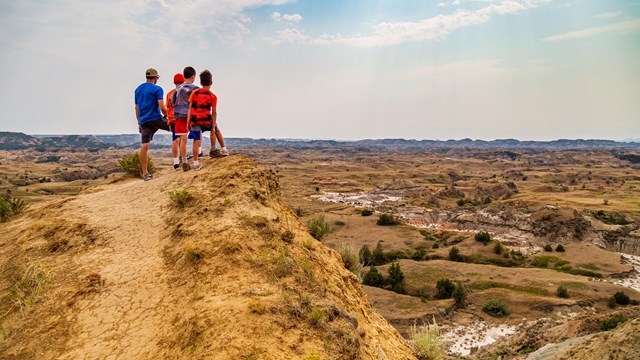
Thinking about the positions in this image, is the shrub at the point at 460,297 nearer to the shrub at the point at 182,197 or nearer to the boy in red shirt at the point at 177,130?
the boy in red shirt at the point at 177,130

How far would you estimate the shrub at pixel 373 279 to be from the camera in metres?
29.8

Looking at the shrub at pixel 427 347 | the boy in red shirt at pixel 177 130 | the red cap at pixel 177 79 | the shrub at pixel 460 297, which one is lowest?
the shrub at pixel 460 297

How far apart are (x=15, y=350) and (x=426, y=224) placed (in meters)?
57.8

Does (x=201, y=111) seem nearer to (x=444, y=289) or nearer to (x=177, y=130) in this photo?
(x=177, y=130)

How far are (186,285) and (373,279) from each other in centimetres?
2670

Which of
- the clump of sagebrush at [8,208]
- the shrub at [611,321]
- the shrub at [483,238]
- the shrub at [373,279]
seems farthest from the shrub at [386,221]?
the clump of sagebrush at [8,208]

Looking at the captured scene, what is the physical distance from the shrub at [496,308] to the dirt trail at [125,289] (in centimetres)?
2420

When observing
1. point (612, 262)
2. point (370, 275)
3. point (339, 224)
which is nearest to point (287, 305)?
point (370, 275)

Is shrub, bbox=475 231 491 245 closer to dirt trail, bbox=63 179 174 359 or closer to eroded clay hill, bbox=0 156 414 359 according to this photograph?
eroded clay hill, bbox=0 156 414 359

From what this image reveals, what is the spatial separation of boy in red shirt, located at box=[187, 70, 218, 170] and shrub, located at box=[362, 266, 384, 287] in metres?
24.0

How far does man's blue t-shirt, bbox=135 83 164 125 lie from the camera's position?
8.66 meters

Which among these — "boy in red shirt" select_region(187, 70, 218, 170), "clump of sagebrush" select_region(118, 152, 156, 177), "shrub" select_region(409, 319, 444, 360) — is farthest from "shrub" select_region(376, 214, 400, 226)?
"boy in red shirt" select_region(187, 70, 218, 170)

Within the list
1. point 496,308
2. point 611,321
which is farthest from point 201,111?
Answer: point 496,308

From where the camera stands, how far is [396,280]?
99.0 feet
